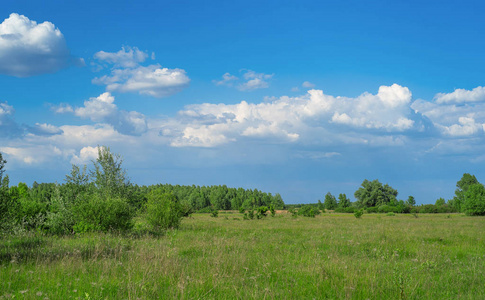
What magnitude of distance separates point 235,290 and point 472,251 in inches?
525

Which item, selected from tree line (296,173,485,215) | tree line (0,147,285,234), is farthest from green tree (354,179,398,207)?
tree line (0,147,285,234)

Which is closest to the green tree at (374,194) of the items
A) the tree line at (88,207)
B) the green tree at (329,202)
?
the green tree at (329,202)

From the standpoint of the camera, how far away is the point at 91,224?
18562mm

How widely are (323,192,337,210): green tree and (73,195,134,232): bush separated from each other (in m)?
109

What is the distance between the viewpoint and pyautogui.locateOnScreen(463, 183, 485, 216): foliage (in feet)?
206

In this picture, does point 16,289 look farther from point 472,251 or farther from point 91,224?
point 472,251

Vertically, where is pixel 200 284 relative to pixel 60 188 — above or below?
below

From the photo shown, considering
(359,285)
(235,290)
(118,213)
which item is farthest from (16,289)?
(118,213)

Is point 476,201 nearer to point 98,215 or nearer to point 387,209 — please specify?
point 387,209

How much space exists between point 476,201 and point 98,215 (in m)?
70.1

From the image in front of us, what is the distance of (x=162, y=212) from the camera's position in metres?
24.0

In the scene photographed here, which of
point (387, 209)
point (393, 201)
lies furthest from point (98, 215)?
point (393, 201)

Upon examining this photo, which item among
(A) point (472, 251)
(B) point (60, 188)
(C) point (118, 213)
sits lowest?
(A) point (472, 251)

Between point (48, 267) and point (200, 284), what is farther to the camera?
point (48, 267)
